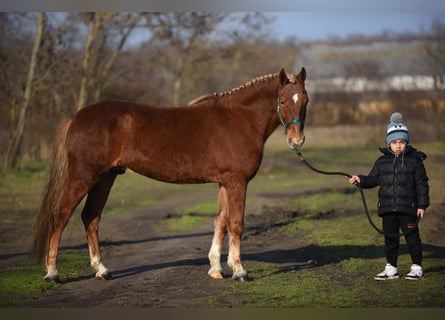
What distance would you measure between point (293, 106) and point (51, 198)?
301 centimetres

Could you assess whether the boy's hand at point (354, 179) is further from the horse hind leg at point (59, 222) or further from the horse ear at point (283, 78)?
the horse hind leg at point (59, 222)

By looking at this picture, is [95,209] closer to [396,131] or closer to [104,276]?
[104,276]

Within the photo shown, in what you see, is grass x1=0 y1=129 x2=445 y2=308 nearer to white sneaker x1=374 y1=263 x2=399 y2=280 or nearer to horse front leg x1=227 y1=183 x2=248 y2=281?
white sneaker x1=374 y1=263 x2=399 y2=280

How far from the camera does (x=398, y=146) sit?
294 inches

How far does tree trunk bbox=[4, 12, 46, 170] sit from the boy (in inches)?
533

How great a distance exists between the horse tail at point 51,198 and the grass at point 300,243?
398mm

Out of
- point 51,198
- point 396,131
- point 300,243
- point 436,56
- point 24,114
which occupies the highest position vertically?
point 436,56

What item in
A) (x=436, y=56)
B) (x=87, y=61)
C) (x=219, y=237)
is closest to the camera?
(x=219, y=237)

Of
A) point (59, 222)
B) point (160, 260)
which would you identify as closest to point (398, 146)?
point (160, 260)

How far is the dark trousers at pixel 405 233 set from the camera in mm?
7445

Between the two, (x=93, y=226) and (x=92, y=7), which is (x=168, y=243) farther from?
(x=92, y=7)

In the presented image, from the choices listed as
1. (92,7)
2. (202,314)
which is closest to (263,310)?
(202,314)

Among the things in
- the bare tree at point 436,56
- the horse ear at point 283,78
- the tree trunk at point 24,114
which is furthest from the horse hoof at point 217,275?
the bare tree at point 436,56

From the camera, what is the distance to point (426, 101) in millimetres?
26672
